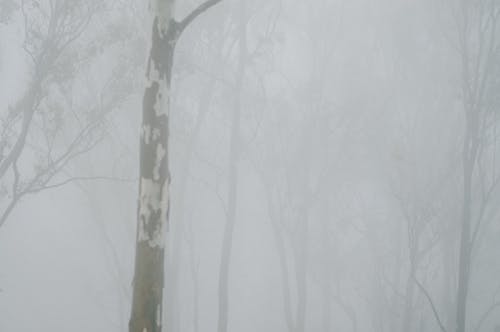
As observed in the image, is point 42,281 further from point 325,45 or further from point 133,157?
point 325,45

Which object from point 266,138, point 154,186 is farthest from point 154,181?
point 266,138

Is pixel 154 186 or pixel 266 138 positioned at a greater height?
pixel 266 138

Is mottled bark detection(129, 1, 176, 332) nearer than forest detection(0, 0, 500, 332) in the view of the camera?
Yes

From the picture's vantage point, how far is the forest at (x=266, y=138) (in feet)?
33.3

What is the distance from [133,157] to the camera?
17.7 m

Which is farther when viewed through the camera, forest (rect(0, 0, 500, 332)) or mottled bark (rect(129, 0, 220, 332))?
forest (rect(0, 0, 500, 332))

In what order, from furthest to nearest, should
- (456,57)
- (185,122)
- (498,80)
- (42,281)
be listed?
(42,281) → (456,57) → (185,122) → (498,80)

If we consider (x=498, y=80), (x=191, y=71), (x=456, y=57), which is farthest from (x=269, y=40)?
(x=456, y=57)

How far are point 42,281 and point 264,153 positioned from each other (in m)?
22.7

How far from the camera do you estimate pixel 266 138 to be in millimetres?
18688

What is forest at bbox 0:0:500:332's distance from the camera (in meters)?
10.2

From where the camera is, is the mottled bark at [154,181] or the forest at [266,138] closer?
the mottled bark at [154,181]

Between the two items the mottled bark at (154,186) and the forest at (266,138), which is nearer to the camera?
the mottled bark at (154,186)

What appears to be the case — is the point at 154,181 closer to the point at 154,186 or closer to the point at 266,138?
the point at 154,186
